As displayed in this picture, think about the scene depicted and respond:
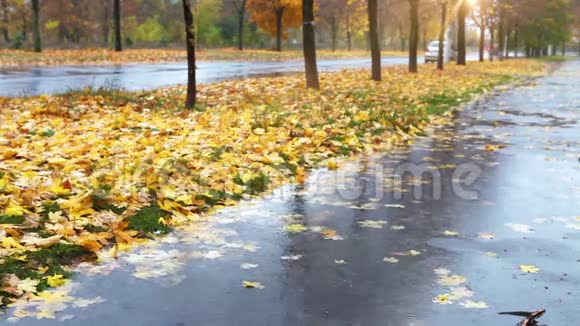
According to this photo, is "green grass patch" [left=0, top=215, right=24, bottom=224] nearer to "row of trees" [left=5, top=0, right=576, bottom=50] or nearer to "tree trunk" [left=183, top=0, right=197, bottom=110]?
"tree trunk" [left=183, top=0, right=197, bottom=110]

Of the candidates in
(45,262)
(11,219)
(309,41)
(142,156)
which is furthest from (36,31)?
(45,262)

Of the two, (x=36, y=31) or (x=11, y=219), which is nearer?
(x=11, y=219)

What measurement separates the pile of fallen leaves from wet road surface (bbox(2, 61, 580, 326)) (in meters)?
0.37

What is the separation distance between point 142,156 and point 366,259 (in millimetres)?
3877

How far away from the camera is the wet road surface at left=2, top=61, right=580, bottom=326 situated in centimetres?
381

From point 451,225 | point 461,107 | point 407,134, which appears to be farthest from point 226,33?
point 451,225

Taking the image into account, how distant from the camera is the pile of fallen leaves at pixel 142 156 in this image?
4965mm

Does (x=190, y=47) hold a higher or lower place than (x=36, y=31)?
lower

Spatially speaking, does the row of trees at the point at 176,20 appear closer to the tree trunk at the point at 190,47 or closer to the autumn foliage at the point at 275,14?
the autumn foliage at the point at 275,14

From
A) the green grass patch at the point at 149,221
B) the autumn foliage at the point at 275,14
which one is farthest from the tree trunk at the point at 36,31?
the green grass patch at the point at 149,221

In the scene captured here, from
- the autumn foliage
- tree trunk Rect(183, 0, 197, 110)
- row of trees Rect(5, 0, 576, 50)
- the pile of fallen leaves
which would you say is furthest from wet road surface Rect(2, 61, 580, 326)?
the autumn foliage

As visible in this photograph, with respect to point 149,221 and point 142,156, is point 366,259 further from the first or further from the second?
point 142,156

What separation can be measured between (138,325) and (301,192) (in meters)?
3.48

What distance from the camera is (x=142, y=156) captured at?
764cm
